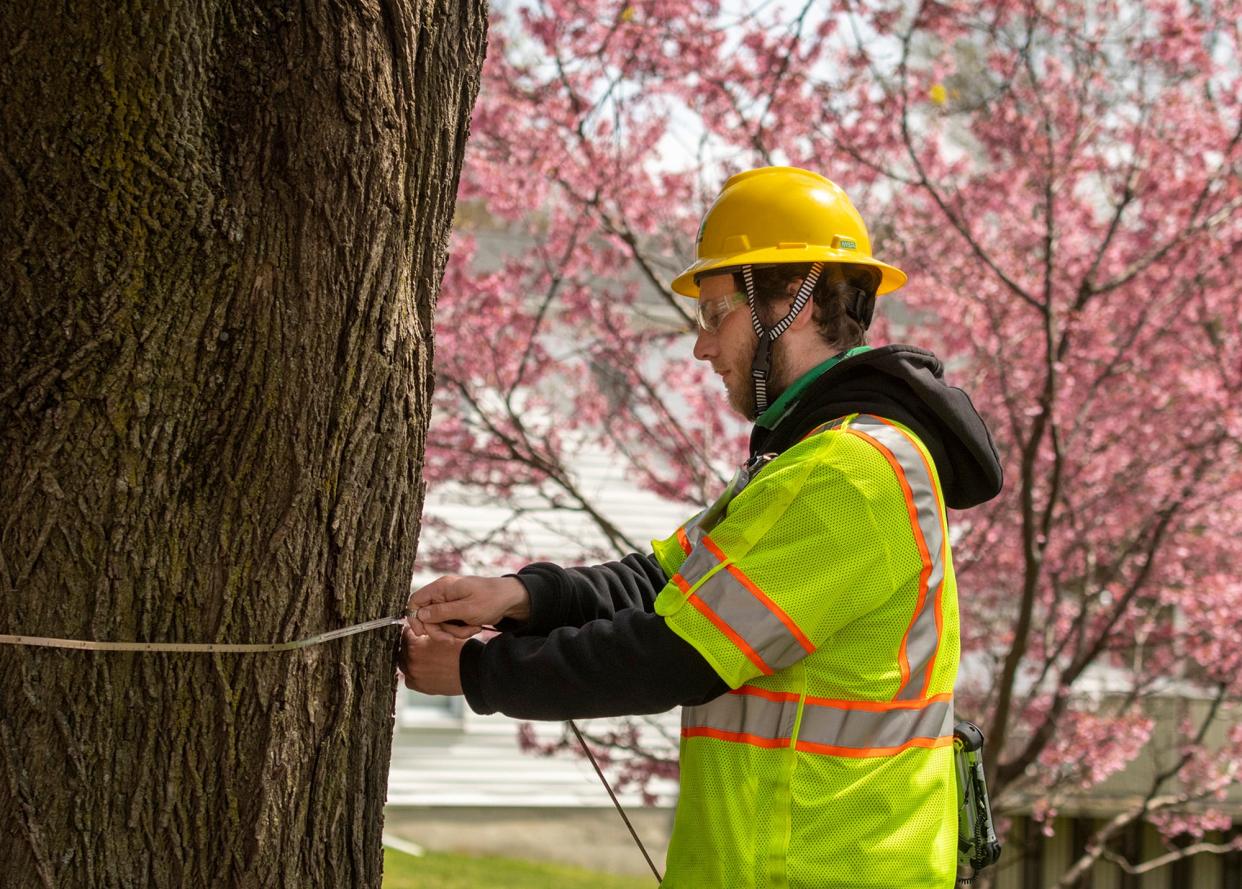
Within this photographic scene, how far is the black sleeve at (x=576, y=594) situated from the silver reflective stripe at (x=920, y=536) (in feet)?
1.71

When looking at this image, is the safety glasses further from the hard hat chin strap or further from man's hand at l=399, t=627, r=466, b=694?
man's hand at l=399, t=627, r=466, b=694

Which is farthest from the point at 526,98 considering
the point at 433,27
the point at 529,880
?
the point at 529,880

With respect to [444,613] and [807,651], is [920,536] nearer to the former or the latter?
[807,651]

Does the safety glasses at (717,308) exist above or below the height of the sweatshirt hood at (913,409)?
above

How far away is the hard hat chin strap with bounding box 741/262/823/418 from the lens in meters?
2.58

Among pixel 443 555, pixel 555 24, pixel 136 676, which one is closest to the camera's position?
pixel 136 676

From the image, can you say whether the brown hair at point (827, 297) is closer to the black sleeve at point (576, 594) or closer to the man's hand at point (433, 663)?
the black sleeve at point (576, 594)

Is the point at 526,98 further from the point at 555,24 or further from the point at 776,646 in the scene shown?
the point at 776,646

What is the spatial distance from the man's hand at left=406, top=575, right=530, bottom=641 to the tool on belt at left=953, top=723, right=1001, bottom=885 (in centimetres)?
93

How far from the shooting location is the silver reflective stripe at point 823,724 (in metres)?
2.19

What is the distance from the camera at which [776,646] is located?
7.04 ft

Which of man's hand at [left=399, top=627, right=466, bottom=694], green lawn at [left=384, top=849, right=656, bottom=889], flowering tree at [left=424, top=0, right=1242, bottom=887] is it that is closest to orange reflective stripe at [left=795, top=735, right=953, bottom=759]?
man's hand at [left=399, top=627, right=466, bottom=694]

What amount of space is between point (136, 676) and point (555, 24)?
6333 mm

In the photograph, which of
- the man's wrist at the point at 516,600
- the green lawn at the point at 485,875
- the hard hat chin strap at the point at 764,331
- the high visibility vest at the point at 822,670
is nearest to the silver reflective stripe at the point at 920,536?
the high visibility vest at the point at 822,670
